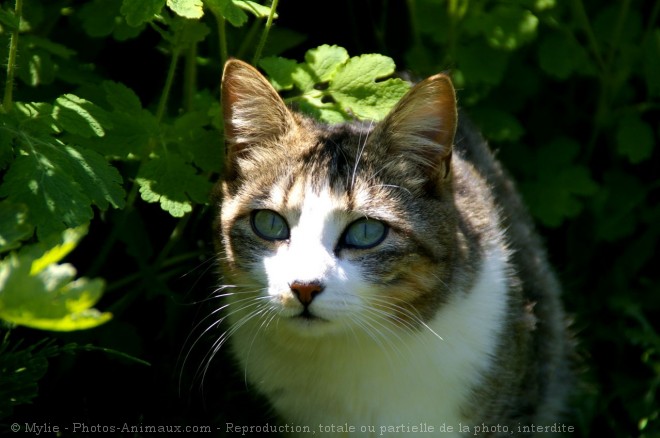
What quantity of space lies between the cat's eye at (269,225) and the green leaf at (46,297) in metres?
0.86

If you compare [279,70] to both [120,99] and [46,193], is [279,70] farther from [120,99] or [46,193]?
[46,193]

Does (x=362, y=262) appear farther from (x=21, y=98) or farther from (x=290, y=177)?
(x=21, y=98)

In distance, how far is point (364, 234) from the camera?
2.45 meters

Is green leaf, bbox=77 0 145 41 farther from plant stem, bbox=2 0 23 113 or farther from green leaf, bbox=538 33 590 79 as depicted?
green leaf, bbox=538 33 590 79

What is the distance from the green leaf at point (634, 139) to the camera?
3.61m

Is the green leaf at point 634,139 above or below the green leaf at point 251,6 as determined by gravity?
below

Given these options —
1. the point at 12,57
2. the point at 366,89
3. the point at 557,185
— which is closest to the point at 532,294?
the point at 557,185

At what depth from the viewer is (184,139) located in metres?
2.72

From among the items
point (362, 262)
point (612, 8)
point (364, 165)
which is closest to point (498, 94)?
point (612, 8)

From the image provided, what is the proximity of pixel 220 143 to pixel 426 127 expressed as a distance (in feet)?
2.22

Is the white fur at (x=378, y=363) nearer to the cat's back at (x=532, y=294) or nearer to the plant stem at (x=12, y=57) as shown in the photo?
the cat's back at (x=532, y=294)

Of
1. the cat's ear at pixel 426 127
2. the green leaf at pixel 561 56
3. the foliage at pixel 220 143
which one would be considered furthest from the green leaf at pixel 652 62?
the cat's ear at pixel 426 127

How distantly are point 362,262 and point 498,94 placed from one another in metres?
1.81

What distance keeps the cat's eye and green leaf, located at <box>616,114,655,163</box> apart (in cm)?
175
